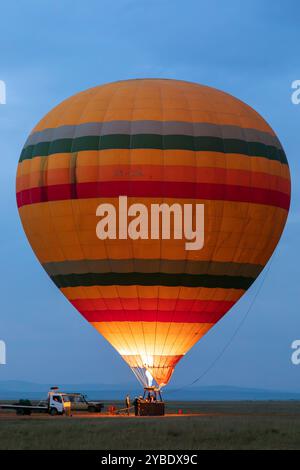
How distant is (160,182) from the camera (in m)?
43.6

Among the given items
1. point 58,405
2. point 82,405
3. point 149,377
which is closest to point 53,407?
point 58,405

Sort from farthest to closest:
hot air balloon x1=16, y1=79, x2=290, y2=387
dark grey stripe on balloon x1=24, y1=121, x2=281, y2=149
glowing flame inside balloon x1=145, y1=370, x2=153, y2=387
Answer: glowing flame inside balloon x1=145, y1=370, x2=153, y2=387 < dark grey stripe on balloon x1=24, y1=121, x2=281, y2=149 < hot air balloon x1=16, y1=79, x2=290, y2=387

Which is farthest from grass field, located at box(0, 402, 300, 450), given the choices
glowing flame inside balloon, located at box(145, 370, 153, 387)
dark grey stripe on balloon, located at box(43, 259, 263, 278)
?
dark grey stripe on balloon, located at box(43, 259, 263, 278)

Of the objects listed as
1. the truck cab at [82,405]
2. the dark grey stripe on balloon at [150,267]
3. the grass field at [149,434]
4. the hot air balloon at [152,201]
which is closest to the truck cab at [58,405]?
the truck cab at [82,405]

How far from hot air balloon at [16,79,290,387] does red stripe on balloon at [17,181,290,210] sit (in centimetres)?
4

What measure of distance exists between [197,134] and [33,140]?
739 centimetres

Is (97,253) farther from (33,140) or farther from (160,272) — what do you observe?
(33,140)

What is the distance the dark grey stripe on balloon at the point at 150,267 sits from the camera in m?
44.4

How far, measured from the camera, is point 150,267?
44406mm

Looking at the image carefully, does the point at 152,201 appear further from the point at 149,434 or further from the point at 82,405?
the point at 82,405

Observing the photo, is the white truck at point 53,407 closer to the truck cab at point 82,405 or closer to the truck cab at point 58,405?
the truck cab at point 58,405

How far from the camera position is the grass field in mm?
33469

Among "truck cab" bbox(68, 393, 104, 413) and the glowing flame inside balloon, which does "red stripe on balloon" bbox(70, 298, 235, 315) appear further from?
"truck cab" bbox(68, 393, 104, 413)
